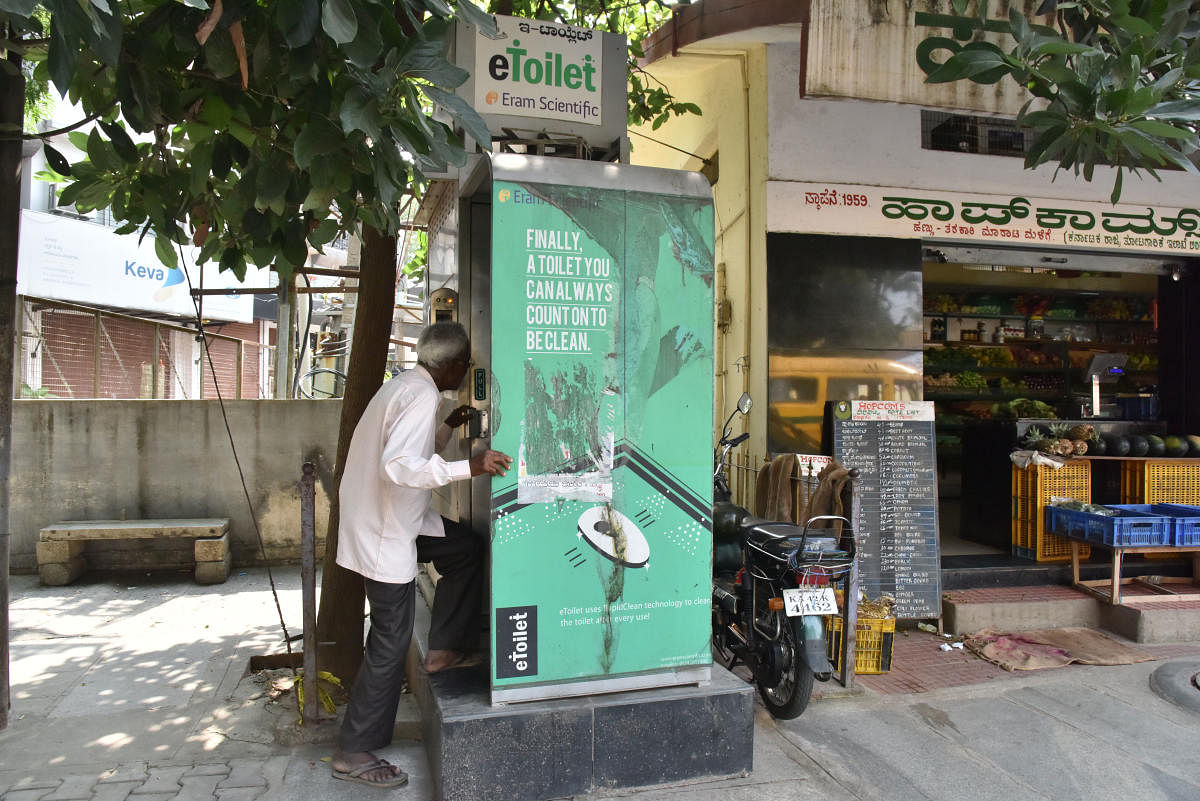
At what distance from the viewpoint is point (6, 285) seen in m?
3.91

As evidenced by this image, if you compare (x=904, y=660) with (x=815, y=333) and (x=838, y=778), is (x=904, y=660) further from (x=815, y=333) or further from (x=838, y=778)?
(x=815, y=333)

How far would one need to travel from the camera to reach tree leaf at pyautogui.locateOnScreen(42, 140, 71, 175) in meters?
3.23

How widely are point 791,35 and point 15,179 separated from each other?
5.29m

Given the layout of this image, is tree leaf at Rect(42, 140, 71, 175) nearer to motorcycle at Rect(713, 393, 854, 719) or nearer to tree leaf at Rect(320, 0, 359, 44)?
tree leaf at Rect(320, 0, 359, 44)

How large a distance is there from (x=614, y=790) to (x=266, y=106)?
3.23m

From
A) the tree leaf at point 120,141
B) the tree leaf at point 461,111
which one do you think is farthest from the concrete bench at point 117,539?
the tree leaf at point 461,111

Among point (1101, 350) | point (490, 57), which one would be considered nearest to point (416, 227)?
point (490, 57)

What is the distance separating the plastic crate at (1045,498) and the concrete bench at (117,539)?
22.6 feet

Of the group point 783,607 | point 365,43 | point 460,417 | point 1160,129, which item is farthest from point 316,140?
point 1160,129

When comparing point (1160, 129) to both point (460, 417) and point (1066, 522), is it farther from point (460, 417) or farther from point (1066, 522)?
point (1066, 522)

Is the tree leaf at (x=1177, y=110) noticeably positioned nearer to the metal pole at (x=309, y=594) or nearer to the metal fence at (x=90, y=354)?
the metal pole at (x=309, y=594)

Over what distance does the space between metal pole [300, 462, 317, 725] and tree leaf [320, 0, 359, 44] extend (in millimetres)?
2219

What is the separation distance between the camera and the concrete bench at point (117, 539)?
6309mm

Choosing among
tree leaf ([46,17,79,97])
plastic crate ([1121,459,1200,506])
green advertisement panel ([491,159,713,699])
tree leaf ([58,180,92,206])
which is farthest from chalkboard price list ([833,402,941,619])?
tree leaf ([46,17,79,97])
